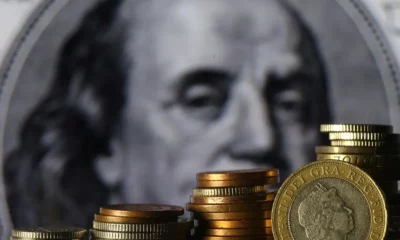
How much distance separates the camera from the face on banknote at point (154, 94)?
2.40 meters

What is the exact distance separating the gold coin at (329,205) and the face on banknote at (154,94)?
59cm

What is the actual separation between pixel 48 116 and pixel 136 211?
0.72m

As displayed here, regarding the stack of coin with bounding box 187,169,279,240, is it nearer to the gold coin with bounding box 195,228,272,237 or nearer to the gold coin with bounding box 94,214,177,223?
the gold coin with bounding box 195,228,272,237

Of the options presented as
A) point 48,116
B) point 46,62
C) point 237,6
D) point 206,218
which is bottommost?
point 206,218

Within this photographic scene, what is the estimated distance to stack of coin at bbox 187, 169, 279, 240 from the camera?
1896 millimetres

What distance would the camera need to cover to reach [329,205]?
70.1 inches

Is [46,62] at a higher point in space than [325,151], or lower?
higher

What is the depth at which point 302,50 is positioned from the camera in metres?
2.40

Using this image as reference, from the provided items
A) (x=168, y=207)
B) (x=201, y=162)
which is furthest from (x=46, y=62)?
(x=168, y=207)

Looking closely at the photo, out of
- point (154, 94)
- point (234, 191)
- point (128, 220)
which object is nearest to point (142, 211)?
point (128, 220)

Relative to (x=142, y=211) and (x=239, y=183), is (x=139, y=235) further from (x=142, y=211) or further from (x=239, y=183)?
(x=239, y=183)

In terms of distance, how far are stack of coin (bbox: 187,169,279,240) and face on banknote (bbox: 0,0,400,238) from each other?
0.52m

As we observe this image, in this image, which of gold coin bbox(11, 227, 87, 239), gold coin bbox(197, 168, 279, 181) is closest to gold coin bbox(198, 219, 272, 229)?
gold coin bbox(197, 168, 279, 181)

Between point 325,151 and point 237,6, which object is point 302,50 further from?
point 325,151
